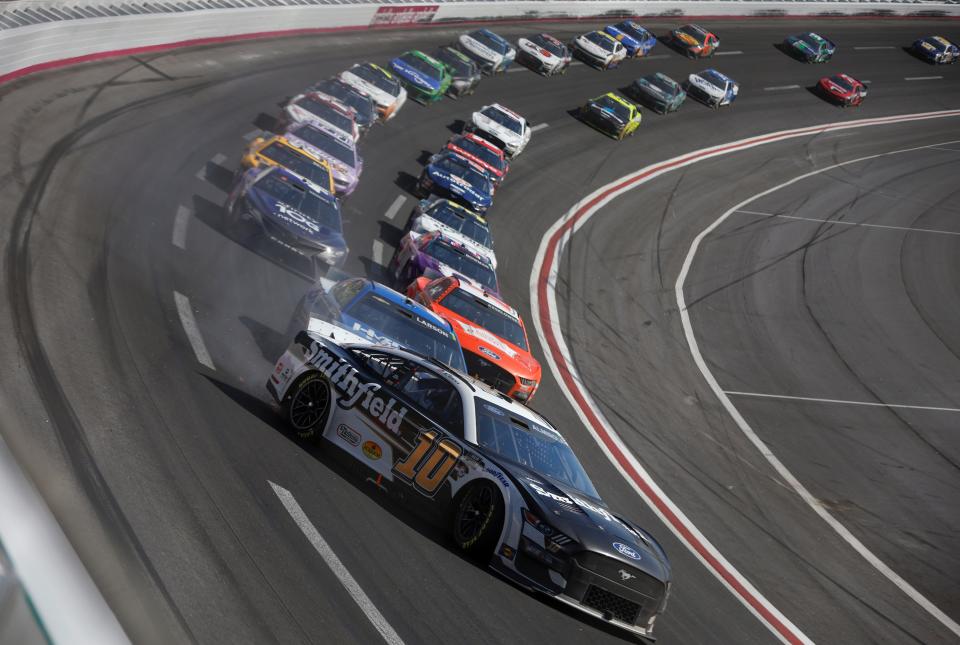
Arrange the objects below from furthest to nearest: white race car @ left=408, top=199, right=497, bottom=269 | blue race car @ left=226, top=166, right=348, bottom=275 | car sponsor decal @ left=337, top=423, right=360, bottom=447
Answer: white race car @ left=408, top=199, right=497, bottom=269 < blue race car @ left=226, top=166, right=348, bottom=275 < car sponsor decal @ left=337, top=423, right=360, bottom=447

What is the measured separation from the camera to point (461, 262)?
61.0ft

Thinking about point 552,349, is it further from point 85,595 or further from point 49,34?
point 85,595

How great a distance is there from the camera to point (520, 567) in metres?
8.94

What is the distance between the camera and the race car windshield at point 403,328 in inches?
507

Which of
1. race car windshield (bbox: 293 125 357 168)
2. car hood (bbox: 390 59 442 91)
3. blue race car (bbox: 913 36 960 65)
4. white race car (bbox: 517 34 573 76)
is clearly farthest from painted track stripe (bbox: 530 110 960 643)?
blue race car (bbox: 913 36 960 65)

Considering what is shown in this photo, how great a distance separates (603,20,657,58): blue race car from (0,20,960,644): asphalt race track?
14.8 feet

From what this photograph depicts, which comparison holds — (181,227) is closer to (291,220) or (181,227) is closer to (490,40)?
(291,220)

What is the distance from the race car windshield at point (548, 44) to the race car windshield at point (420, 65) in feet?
26.5

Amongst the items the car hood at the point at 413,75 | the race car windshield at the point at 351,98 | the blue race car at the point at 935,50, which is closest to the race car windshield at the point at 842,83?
the blue race car at the point at 935,50

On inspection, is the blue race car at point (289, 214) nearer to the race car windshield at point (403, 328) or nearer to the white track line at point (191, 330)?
the white track line at point (191, 330)

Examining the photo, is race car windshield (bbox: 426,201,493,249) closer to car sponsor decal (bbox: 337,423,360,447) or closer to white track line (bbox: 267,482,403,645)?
car sponsor decal (bbox: 337,423,360,447)

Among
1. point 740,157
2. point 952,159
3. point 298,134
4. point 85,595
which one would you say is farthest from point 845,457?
point 952,159

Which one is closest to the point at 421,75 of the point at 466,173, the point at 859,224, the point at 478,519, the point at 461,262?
the point at 466,173

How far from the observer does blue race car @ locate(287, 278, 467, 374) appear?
12.6 m
